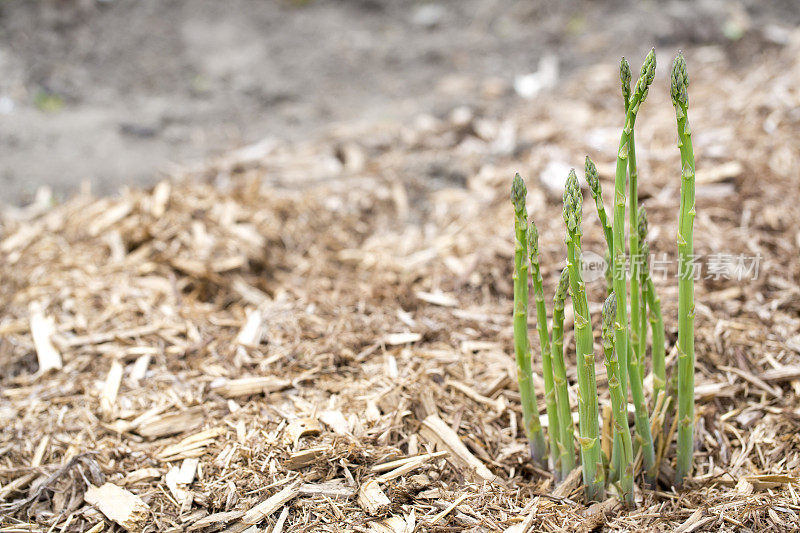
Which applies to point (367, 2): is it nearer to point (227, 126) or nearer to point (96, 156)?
point (227, 126)

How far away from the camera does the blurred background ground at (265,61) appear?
4727 millimetres

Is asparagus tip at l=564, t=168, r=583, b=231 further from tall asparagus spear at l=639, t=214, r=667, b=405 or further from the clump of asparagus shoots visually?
tall asparagus spear at l=639, t=214, r=667, b=405

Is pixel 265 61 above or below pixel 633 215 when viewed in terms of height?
above

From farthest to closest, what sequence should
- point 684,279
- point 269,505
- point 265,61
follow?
point 265,61 < point 269,505 < point 684,279

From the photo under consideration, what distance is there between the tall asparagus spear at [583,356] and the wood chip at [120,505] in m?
1.31

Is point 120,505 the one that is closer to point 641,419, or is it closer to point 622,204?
point 641,419

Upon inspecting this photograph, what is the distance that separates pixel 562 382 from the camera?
1.73m

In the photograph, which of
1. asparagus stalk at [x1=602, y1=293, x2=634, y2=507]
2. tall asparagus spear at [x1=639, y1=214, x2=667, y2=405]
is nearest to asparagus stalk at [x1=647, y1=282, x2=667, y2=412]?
tall asparagus spear at [x1=639, y1=214, x2=667, y2=405]

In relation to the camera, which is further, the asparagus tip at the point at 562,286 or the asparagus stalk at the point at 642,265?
the asparagus stalk at the point at 642,265

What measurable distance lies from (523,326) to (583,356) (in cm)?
21

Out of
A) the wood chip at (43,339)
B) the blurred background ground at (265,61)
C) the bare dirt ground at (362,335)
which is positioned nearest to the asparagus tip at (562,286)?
the bare dirt ground at (362,335)

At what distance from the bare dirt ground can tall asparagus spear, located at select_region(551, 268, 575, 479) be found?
12cm

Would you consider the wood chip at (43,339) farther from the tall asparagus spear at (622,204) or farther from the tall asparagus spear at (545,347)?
the tall asparagus spear at (622,204)

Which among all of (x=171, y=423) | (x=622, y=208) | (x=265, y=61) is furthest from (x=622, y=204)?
(x=265, y=61)
